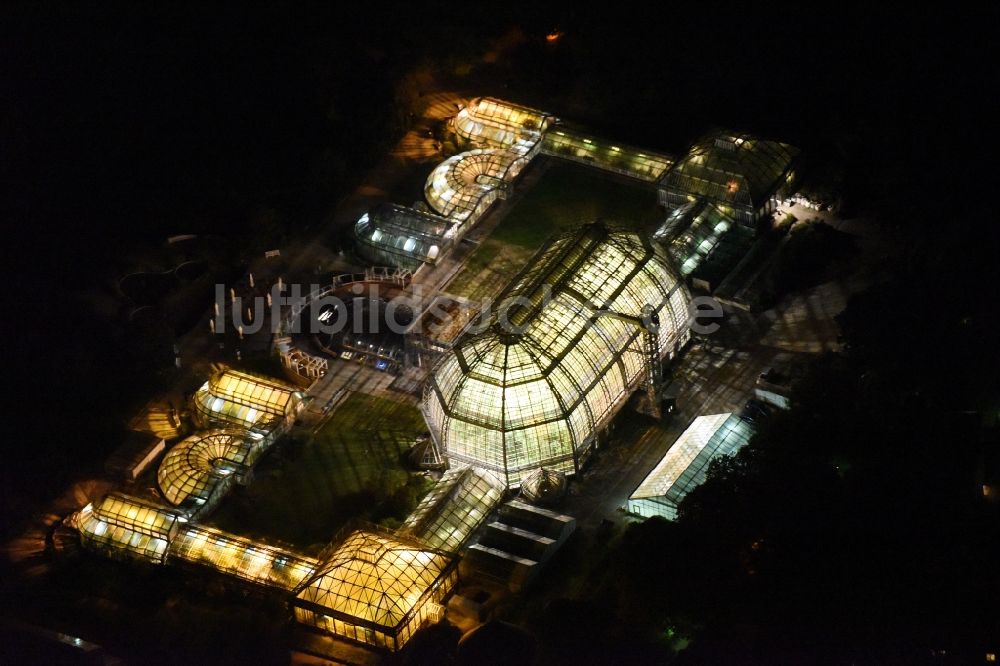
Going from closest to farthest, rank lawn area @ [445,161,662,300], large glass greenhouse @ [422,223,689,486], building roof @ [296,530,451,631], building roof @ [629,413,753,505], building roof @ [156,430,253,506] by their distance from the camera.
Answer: building roof @ [296,530,451,631]
building roof @ [629,413,753,505]
large glass greenhouse @ [422,223,689,486]
building roof @ [156,430,253,506]
lawn area @ [445,161,662,300]

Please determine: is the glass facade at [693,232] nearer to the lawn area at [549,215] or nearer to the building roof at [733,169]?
the building roof at [733,169]

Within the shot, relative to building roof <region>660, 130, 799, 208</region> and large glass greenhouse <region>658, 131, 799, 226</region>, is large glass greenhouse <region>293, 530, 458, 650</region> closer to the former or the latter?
large glass greenhouse <region>658, 131, 799, 226</region>

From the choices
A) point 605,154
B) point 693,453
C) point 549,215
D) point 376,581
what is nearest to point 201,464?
point 376,581

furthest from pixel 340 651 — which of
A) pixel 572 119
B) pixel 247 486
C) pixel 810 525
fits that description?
pixel 572 119

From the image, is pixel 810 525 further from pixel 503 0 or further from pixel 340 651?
pixel 503 0

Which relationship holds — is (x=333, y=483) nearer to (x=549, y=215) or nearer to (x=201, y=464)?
(x=201, y=464)

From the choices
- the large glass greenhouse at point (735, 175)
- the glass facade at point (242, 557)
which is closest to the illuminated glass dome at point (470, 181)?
the large glass greenhouse at point (735, 175)

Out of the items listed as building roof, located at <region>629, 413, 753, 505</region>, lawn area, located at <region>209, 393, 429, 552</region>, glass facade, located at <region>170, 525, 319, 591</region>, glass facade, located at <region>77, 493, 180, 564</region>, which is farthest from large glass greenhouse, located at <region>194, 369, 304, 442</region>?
building roof, located at <region>629, 413, 753, 505</region>
